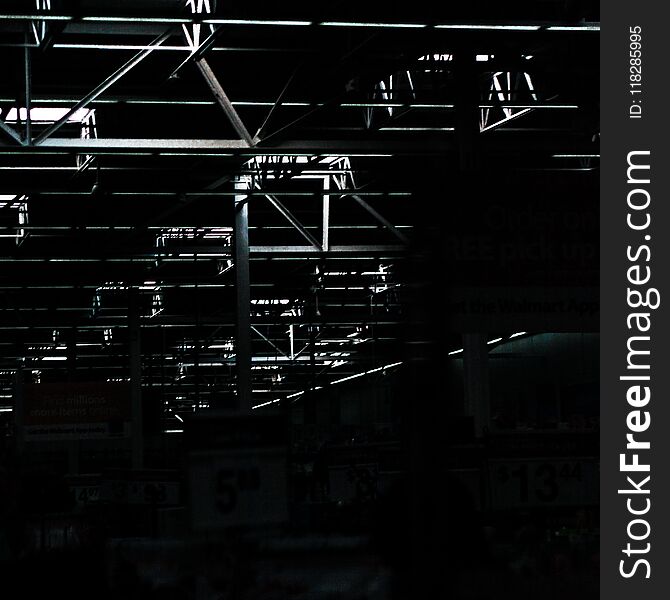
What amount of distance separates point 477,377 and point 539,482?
40.1 ft

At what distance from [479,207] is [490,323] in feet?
5.81

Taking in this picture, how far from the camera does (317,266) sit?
132 ft

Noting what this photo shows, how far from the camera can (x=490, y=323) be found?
796 centimetres

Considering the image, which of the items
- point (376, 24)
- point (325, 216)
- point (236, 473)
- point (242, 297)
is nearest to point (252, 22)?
point (376, 24)

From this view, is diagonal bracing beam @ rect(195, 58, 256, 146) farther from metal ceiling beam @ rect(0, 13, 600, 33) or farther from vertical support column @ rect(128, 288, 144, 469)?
vertical support column @ rect(128, 288, 144, 469)

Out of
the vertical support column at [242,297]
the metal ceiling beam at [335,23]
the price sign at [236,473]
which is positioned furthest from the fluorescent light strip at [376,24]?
the vertical support column at [242,297]


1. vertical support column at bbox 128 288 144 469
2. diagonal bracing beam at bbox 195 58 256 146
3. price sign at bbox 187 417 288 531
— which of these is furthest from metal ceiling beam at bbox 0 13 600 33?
vertical support column at bbox 128 288 144 469

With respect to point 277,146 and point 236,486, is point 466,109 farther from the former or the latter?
point 236,486

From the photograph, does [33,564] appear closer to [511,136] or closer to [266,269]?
[511,136]

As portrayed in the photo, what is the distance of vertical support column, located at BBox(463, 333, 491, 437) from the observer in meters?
24.3

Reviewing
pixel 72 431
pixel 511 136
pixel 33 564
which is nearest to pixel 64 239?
pixel 72 431

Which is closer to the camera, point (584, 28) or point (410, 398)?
point (410, 398)

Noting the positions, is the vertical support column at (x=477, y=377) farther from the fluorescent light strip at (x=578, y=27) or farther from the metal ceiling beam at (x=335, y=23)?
the metal ceiling beam at (x=335, y=23)

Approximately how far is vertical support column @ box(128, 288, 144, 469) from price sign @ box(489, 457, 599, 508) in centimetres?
2518
